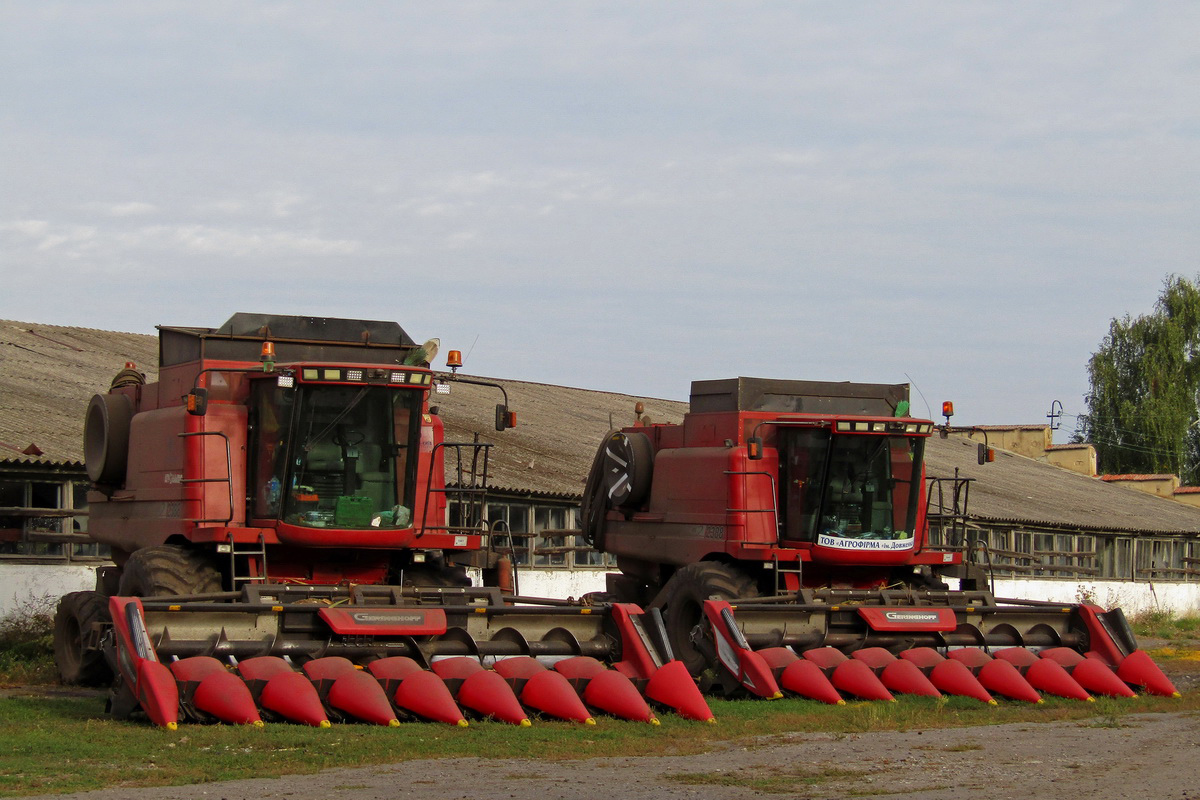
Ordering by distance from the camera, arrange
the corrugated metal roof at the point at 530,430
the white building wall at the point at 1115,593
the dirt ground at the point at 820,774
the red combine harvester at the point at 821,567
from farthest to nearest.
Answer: the white building wall at the point at 1115,593 < the corrugated metal roof at the point at 530,430 < the red combine harvester at the point at 821,567 < the dirt ground at the point at 820,774

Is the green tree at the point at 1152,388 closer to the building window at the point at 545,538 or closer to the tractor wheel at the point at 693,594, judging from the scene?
the building window at the point at 545,538

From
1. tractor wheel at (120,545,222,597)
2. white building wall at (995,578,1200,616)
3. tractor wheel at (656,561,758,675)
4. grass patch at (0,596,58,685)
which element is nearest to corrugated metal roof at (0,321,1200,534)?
white building wall at (995,578,1200,616)

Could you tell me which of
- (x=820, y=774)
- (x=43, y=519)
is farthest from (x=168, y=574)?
(x=43, y=519)

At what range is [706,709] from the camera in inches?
520

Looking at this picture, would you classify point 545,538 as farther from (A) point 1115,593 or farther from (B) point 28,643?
(A) point 1115,593

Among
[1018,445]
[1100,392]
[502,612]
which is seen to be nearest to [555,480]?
[502,612]

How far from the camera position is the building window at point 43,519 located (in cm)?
2091

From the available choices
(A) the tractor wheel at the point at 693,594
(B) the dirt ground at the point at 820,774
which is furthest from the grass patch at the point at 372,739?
(A) the tractor wheel at the point at 693,594

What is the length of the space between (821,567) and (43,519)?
10773mm

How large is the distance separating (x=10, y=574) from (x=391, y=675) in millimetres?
9876

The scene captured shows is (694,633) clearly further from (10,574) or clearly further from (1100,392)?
(1100,392)

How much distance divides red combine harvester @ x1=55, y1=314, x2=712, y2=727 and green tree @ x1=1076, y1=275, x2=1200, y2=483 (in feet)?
185

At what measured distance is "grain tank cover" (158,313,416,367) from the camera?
1555cm

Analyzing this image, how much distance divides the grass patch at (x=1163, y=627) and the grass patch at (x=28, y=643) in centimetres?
2059
